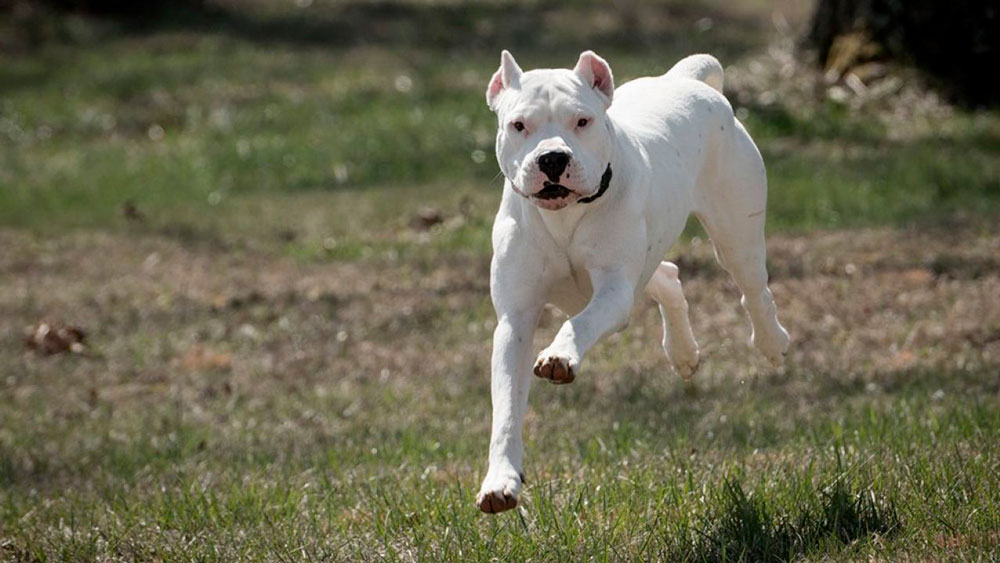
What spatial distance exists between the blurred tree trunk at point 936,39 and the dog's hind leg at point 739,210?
29.9ft

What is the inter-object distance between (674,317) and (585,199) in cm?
177

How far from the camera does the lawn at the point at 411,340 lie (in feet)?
17.5

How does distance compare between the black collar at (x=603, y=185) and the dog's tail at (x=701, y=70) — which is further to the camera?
the dog's tail at (x=701, y=70)

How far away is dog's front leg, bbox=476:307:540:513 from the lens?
15.0ft

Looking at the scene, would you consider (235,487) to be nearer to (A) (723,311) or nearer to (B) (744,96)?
(A) (723,311)

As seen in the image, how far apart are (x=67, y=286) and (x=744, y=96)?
7.29 metres

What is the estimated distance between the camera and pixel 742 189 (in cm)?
627

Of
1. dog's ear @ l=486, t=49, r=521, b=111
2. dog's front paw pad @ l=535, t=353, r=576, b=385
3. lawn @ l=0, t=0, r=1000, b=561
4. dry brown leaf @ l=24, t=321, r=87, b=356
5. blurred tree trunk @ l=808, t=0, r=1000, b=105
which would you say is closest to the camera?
dog's front paw pad @ l=535, t=353, r=576, b=385

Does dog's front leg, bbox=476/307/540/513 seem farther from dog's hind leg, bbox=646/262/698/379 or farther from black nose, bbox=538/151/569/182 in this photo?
dog's hind leg, bbox=646/262/698/379

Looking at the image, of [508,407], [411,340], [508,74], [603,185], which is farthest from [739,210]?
[411,340]

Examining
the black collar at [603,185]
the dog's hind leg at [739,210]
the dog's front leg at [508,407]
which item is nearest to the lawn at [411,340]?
the dog's front leg at [508,407]

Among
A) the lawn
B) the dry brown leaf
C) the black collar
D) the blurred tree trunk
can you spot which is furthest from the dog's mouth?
the blurred tree trunk

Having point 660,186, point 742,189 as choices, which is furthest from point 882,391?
point 660,186

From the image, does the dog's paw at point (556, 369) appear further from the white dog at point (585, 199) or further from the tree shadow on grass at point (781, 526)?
the tree shadow on grass at point (781, 526)
